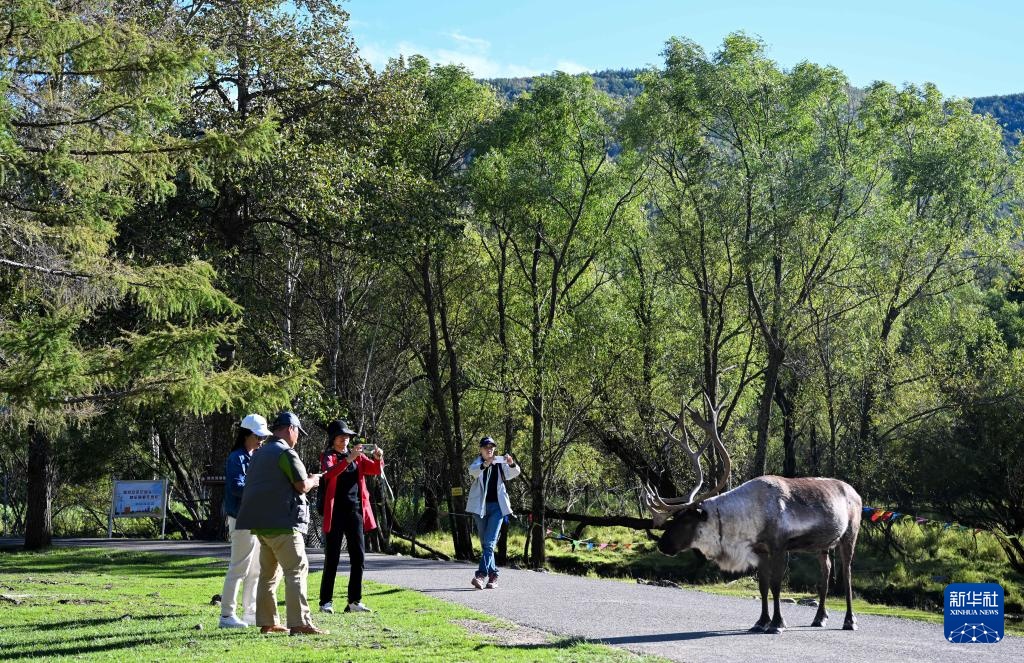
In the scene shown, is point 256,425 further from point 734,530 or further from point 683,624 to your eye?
point 734,530

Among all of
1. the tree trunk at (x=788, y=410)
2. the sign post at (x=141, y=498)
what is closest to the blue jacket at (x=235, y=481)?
the sign post at (x=141, y=498)

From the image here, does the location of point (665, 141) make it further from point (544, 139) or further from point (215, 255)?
point (215, 255)

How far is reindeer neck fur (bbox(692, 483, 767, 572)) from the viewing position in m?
11.8

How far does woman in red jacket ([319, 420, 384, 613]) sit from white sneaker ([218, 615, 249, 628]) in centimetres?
150

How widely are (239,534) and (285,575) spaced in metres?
0.94

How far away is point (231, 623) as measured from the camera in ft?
34.9

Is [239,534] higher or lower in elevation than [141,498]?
higher

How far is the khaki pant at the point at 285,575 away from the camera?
9.93 m

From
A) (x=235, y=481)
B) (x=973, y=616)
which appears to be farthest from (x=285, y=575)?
(x=973, y=616)

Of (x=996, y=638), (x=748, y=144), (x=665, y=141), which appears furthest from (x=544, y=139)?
(x=996, y=638)

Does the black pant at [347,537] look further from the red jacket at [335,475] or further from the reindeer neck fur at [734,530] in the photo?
the reindeer neck fur at [734,530]

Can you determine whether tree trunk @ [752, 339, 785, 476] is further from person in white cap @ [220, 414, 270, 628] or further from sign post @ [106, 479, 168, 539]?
person in white cap @ [220, 414, 270, 628]

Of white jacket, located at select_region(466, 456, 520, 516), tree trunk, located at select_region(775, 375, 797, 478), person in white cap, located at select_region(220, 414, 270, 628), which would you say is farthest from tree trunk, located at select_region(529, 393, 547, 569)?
person in white cap, located at select_region(220, 414, 270, 628)

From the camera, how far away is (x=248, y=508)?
991 centimetres
